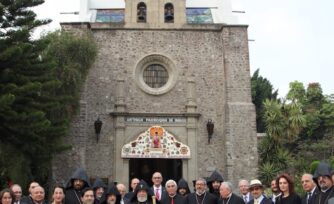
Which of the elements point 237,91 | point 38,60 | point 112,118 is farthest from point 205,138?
point 38,60

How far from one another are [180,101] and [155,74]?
1.61 metres

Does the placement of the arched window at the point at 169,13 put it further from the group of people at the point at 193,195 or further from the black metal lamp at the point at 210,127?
the group of people at the point at 193,195

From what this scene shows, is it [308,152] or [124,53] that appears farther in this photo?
[308,152]

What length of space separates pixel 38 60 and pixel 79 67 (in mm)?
2453

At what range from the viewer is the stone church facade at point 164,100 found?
17.9m

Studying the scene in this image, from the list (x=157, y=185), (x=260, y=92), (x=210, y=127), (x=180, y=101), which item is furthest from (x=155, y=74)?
(x=260, y=92)

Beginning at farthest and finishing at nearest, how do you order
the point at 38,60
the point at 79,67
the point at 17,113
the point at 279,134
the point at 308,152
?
1. the point at 308,152
2. the point at 279,134
3. the point at 79,67
4. the point at 38,60
5. the point at 17,113

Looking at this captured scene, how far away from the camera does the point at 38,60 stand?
1453cm

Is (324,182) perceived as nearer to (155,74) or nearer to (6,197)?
(6,197)

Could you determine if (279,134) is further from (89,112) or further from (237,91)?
→ (89,112)

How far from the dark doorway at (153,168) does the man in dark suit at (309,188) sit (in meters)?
12.5

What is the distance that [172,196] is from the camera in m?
7.82

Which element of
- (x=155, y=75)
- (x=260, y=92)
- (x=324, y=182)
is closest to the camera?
(x=324, y=182)

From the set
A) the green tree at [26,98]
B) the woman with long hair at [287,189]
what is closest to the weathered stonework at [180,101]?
the green tree at [26,98]
